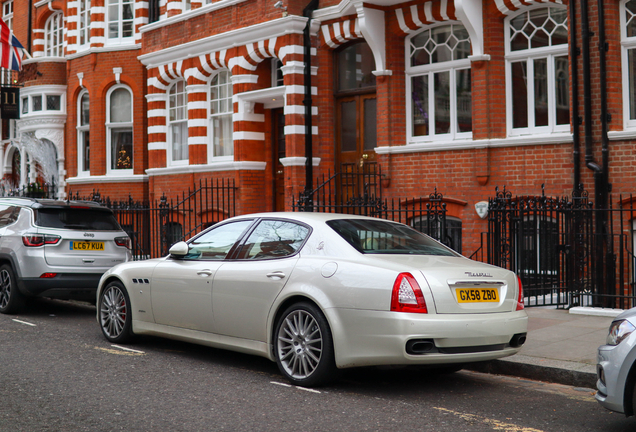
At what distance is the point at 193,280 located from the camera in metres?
7.54

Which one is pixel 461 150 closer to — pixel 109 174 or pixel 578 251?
pixel 578 251

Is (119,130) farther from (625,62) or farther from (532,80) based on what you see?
(625,62)

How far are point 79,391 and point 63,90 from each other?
19.6 m

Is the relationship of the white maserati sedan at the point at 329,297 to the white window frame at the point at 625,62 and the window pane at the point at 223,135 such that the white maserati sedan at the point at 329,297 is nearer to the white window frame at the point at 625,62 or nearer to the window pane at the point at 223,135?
the white window frame at the point at 625,62

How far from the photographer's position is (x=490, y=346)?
6289mm

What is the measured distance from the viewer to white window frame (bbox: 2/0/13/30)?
28891 millimetres

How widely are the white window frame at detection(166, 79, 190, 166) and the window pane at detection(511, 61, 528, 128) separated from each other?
9232 mm

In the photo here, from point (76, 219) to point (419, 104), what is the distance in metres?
6.98

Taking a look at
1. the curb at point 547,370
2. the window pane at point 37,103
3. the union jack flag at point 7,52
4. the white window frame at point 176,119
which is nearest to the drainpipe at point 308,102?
the white window frame at point 176,119

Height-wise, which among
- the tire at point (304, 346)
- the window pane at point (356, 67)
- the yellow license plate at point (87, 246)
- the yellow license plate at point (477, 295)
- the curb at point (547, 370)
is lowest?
the curb at point (547, 370)

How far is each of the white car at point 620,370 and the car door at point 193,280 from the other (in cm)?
367

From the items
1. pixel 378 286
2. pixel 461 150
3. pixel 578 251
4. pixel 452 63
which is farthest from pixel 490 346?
pixel 452 63

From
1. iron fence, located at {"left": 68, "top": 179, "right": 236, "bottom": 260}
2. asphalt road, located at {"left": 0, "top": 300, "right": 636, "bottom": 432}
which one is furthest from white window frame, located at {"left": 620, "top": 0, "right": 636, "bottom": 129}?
iron fence, located at {"left": 68, "top": 179, "right": 236, "bottom": 260}

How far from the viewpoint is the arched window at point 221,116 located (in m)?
18.5
